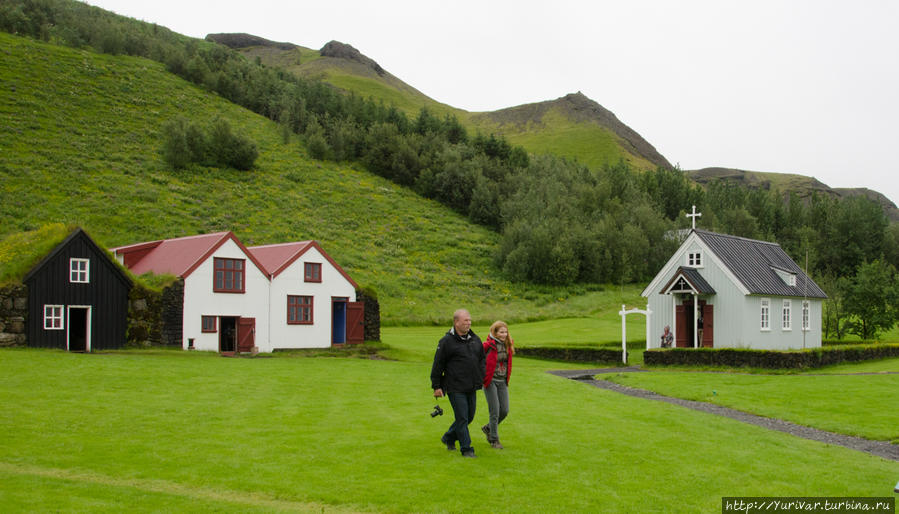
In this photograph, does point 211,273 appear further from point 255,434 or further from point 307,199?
point 307,199

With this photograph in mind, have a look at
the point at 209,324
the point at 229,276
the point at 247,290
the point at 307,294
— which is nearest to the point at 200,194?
the point at 307,294

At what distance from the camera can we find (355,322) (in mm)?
40594

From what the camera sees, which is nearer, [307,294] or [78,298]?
[78,298]

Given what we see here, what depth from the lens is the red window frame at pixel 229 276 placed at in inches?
1415

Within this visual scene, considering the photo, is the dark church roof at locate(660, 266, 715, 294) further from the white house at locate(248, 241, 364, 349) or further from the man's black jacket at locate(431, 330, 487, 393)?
the man's black jacket at locate(431, 330, 487, 393)

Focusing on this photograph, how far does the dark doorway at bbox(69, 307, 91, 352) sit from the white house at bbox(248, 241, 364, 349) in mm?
8773

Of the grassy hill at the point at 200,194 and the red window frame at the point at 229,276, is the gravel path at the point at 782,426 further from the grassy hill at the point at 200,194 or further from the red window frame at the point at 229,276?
the grassy hill at the point at 200,194

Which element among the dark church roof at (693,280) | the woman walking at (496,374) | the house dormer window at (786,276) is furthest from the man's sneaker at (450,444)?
the house dormer window at (786,276)

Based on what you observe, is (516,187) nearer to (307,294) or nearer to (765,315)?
(765,315)

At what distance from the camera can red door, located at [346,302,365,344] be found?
1585 inches

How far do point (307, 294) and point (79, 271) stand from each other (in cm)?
1149

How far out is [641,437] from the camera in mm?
14172

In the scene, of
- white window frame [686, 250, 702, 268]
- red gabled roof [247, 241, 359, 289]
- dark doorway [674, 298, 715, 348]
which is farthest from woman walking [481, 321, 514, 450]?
white window frame [686, 250, 702, 268]

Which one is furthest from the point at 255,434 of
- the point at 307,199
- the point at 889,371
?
the point at 307,199
